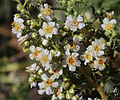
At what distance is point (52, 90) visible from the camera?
1070 mm

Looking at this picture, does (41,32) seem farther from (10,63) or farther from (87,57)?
(10,63)

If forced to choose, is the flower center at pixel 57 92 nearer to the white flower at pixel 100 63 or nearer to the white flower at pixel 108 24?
the white flower at pixel 100 63

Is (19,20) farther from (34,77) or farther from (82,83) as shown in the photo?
(82,83)

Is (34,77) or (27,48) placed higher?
(27,48)

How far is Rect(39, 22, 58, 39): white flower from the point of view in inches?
39.3

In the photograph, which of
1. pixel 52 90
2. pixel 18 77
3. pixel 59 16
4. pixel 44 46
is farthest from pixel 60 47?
pixel 18 77

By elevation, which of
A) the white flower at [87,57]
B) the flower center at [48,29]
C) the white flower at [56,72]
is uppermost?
the flower center at [48,29]

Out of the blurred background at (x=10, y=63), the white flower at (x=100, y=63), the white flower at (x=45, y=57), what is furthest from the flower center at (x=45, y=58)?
the blurred background at (x=10, y=63)

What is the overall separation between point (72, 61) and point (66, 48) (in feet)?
0.20

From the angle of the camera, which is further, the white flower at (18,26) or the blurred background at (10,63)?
the blurred background at (10,63)

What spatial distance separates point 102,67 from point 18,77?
250cm

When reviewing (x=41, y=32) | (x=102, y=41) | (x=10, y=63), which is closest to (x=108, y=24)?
(x=102, y=41)

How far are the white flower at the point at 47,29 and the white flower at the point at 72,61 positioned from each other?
102mm

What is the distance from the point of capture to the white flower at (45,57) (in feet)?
3.28
